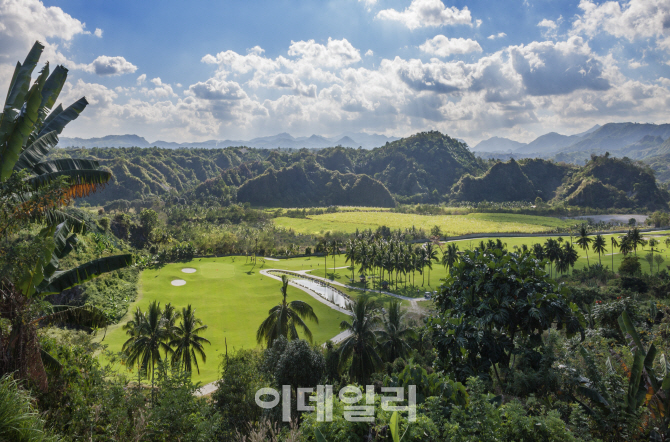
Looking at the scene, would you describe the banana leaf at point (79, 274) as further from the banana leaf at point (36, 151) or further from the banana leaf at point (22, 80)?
the banana leaf at point (22, 80)

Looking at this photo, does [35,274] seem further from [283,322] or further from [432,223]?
[432,223]

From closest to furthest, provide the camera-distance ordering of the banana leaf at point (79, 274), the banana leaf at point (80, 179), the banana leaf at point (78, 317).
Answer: the banana leaf at point (80, 179)
the banana leaf at point (79, 274)
the banana leaf at point (78, 317)

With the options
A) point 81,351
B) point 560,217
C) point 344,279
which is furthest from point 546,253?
point 560,217

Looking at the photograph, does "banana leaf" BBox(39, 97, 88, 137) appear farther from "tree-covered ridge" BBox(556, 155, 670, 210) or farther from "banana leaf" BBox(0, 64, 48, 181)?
"tree-covered ridge" BBox(556, 155, 670, 210)

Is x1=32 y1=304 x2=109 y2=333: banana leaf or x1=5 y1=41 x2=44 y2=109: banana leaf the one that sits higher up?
x1=5 y1=41 x2=44 y2=109: banana leaf

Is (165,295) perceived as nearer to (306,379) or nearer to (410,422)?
(306,379)

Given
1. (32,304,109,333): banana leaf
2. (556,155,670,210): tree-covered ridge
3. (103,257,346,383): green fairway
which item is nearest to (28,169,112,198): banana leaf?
(32,304,109,333): banana leaf

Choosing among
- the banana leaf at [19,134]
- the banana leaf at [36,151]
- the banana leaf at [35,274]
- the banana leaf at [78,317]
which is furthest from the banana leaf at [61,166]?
the banana leaf at [78,317]
